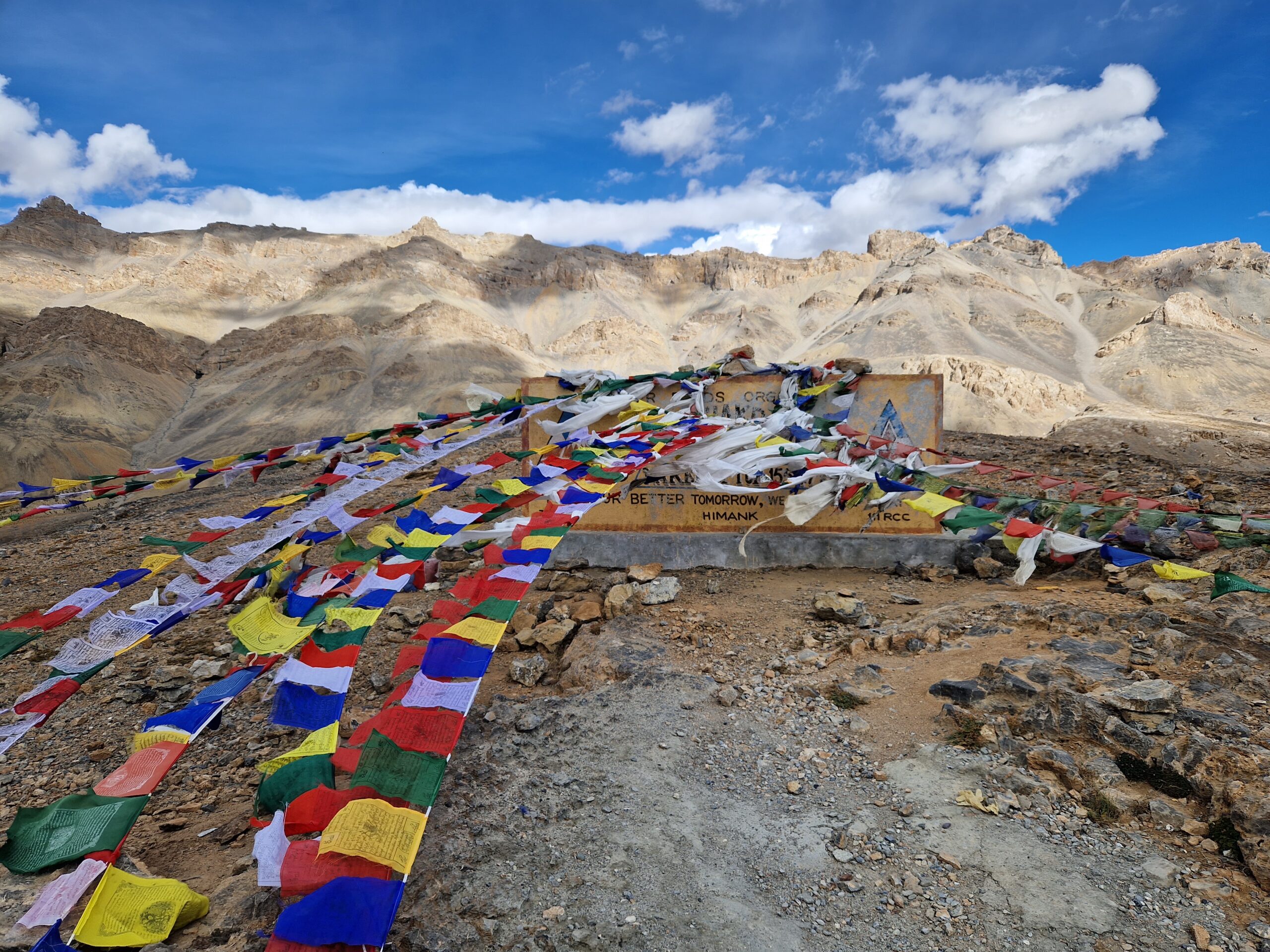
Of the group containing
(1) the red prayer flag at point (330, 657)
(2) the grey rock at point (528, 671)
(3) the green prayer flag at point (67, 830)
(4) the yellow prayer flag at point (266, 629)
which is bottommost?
(2) the grey rock at point (528, 671)

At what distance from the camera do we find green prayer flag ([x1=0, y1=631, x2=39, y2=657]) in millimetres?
2459

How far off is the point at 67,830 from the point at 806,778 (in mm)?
2762

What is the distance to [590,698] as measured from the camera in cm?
368

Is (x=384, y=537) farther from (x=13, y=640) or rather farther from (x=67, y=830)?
(x=67, y=830)

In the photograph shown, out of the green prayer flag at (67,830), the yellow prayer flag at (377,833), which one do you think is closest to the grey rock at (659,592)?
the yellow prayer flag at (377,833)

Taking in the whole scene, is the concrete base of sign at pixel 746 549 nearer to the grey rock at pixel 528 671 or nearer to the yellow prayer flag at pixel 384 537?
the grey rock at pixel 528 671

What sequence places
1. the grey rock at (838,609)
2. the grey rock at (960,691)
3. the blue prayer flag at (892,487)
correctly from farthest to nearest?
the blue prayer flag at (892,487) < the grey rock at (838,609) < the grey rock at (960,691)

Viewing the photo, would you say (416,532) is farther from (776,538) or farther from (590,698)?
(776,538)

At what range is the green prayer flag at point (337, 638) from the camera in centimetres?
258

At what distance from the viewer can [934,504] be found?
466cm

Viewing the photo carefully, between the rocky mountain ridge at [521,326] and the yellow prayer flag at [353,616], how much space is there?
16754 mm

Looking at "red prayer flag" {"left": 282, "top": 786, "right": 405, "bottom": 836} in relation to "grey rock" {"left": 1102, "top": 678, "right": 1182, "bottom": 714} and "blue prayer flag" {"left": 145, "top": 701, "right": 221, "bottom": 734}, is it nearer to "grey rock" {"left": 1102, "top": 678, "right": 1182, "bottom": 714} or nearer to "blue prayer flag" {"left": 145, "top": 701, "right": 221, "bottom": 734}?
"blue prayer flag" {"left": 145, "top": 701, "right": 221, "bottom": 734}

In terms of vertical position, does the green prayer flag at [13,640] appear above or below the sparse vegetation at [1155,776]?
above

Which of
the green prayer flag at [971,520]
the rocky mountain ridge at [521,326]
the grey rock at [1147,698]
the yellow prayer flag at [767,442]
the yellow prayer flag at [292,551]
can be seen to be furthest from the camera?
the rocky mountain ridge at [521,326]
